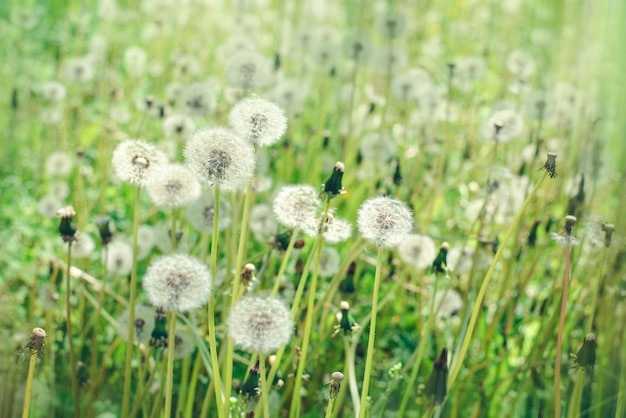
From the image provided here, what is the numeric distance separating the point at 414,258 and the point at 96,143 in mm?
1834

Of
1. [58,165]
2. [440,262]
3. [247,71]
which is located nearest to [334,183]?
[440,262]

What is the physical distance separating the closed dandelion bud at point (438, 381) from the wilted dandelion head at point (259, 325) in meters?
0.20

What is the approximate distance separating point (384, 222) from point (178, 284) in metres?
0.30

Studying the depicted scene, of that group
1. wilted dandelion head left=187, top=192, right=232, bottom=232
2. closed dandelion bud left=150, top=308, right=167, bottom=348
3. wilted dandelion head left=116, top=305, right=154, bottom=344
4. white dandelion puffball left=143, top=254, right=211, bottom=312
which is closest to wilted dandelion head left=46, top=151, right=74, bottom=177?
wilted dandelion head left=187, top=192, right=232, bottom=232

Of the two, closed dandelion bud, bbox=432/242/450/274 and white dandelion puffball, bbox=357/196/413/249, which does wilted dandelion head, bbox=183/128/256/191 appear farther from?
closed dandelion bud, bbox=432/242/450/274

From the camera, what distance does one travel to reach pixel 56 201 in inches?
86.1

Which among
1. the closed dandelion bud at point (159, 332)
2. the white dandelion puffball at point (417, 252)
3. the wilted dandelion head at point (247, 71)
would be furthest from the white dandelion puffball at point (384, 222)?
the wilted dandelion head at point (247, 71)

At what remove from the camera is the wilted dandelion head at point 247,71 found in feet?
5.81

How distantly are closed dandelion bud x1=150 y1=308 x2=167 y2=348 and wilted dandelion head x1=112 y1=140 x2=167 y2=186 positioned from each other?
210 mm

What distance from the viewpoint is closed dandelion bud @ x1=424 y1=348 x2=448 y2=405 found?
3.14ft

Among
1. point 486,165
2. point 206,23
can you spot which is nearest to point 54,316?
point 486,165

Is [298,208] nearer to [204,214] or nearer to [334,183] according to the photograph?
[334,183]

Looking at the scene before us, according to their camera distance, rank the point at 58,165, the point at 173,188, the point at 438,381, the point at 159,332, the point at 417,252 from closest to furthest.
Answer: the point at 438,381 → the point at 159,332 → the point at 173,188 → the point at 417,252 → the point at 58,165

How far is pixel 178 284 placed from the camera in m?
1.01
